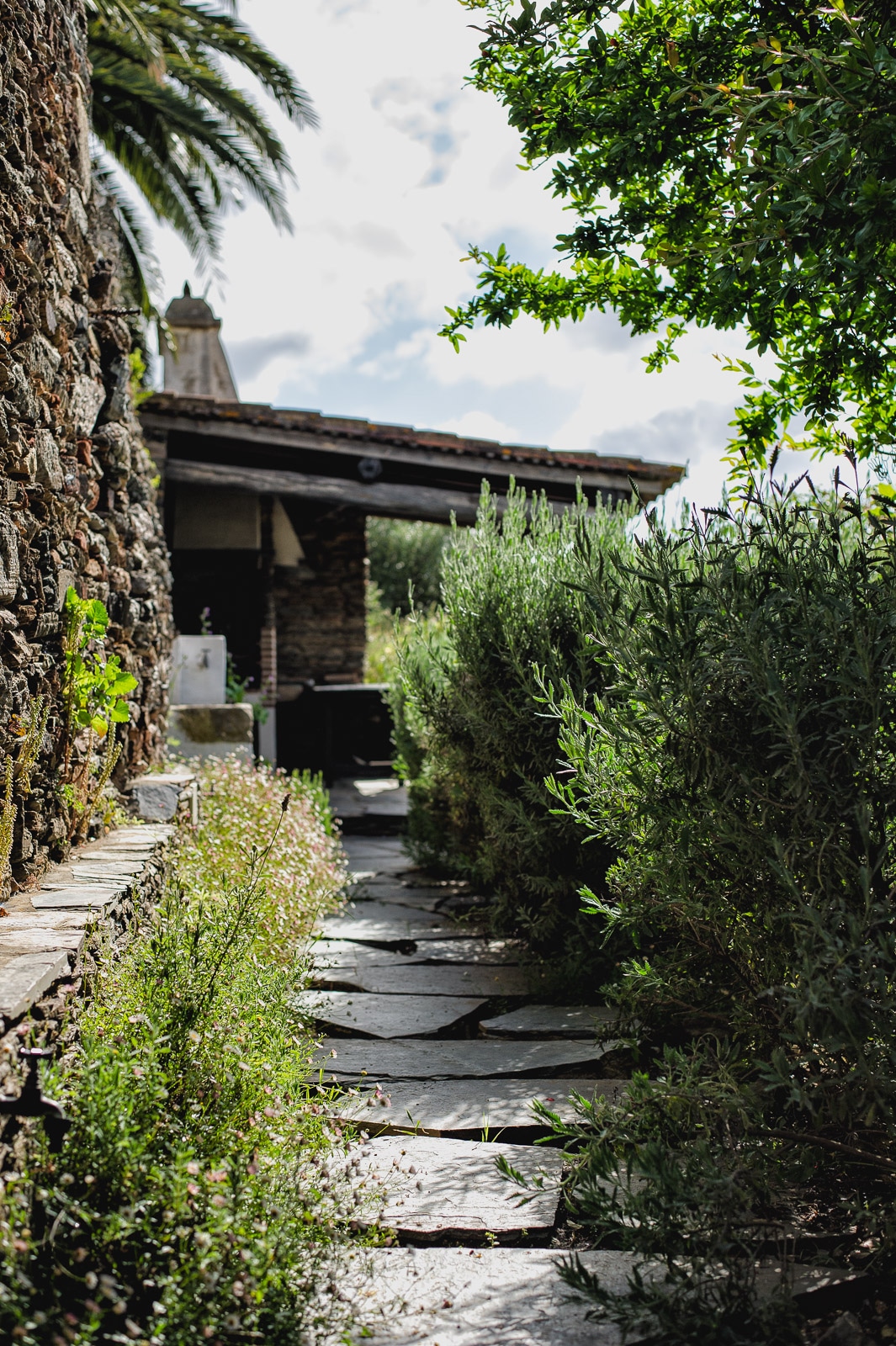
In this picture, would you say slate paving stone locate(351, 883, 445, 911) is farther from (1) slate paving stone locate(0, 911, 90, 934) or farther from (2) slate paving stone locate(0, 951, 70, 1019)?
(2) slate paving stone locate(0, 951, 70, 1019)

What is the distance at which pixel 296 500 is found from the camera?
11.6m

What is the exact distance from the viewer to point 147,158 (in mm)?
8422

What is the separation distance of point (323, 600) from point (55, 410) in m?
9.00

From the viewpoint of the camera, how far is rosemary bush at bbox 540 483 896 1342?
1.84m

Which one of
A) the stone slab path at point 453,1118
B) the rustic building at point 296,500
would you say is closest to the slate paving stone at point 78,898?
the stone slab path at point 453,1118

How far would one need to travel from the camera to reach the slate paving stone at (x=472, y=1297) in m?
1.83

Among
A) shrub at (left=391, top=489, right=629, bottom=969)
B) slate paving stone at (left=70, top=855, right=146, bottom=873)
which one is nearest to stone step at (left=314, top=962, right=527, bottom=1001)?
shrub at (left=391, top=489, right=629, bottom=969)

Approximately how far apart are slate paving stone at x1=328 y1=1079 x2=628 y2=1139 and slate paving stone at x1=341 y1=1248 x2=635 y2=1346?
1.67ft

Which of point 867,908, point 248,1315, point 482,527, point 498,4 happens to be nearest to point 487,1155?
point 248,1315

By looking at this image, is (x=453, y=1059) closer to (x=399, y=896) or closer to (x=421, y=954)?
(x=421, y=954)

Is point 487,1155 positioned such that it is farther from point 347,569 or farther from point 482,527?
point 347,569

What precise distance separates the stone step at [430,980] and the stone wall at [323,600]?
8202 millimetres

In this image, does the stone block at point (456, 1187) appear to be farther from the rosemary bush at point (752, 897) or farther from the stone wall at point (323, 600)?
the stone wall at point (323, 600)

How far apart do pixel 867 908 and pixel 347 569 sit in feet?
37.0
